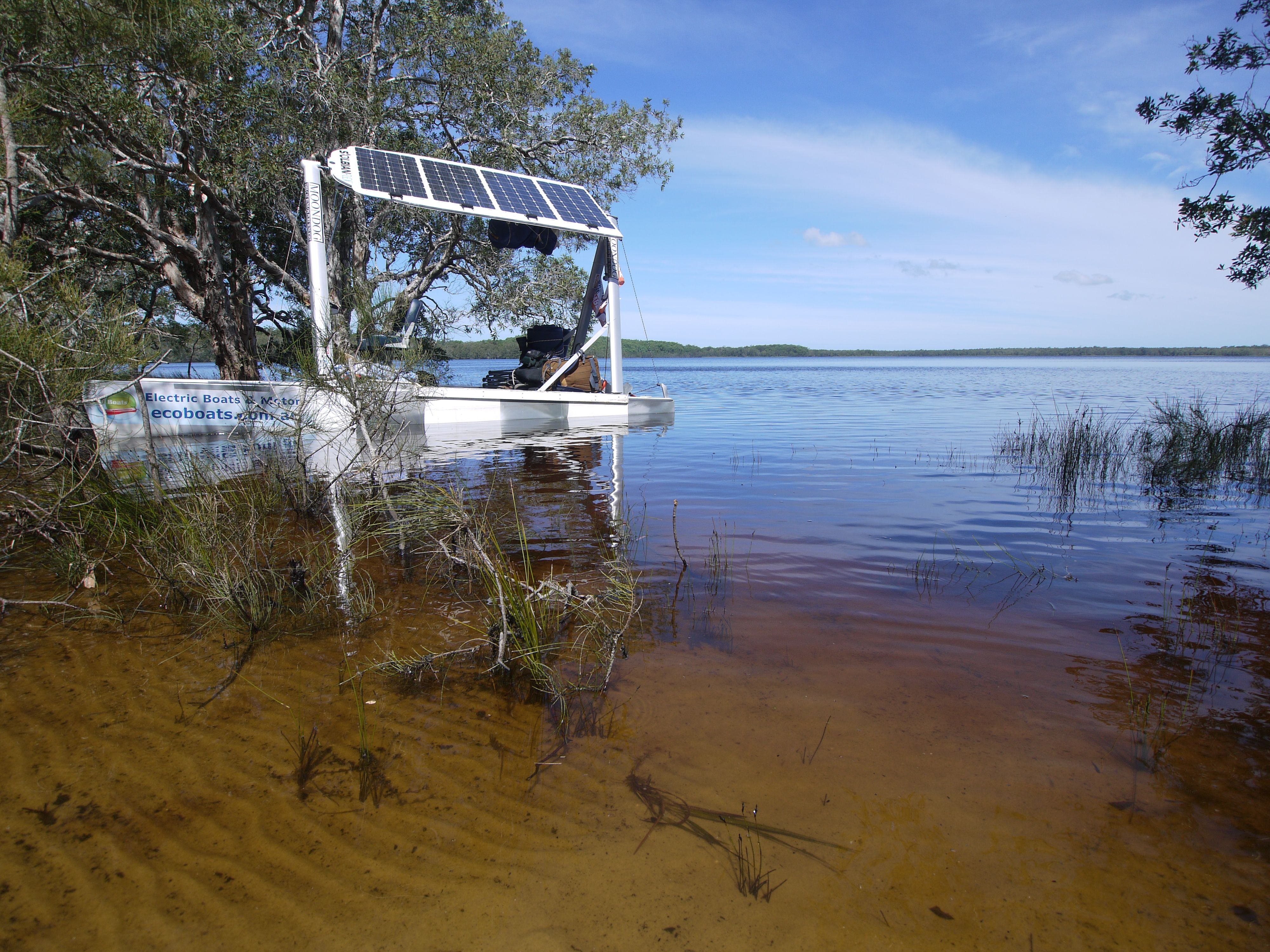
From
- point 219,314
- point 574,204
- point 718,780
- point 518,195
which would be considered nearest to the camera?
point 718,780

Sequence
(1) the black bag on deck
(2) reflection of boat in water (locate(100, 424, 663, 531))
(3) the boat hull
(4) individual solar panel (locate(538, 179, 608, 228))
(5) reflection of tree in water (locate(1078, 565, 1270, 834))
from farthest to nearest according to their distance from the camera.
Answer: (1) the black bag on deck, (4) individual solar panel (locate(538, 179, 608, 228)), (3) the boat hull, (2) reflection of boat in water (locate(100, 424, 663, 531)), (5) reflection of tree in water (locate(1078, 565, 1270, 834))

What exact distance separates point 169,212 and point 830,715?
619 inches

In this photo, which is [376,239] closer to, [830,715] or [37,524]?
[37,524]

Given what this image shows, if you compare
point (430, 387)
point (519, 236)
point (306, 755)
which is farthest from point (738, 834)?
point (519, 236)

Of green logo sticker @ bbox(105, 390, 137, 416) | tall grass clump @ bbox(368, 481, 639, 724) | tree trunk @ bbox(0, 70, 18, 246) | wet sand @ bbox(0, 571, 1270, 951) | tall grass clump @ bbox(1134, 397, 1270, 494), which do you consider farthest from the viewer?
tall grass clump @ bbox(1134, 397, 1270, 494)

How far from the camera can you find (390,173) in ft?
35.0

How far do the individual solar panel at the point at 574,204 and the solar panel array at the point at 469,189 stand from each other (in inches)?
0.6

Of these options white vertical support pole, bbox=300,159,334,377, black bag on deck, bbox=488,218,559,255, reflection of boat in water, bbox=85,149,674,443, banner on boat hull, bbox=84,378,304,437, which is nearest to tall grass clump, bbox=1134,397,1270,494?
reflection of boat in water, bbox=85,149,674,443

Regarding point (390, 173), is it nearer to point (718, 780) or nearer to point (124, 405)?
point (124, 405)

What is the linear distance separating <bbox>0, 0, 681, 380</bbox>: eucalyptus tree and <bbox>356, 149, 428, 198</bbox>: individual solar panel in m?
0.94

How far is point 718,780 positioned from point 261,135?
14.7 meters

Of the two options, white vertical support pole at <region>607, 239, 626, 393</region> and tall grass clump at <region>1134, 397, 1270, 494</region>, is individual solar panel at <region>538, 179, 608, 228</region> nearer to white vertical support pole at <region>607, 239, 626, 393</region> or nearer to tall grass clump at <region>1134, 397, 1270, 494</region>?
white vertical support pole at <region>607, 239, 626, 393</region>

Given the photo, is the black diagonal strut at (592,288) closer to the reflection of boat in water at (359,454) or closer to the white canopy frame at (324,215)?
the white canopy frame at (324,215)

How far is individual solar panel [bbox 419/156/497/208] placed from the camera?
10.9 metres
